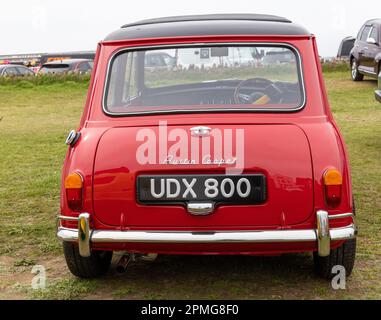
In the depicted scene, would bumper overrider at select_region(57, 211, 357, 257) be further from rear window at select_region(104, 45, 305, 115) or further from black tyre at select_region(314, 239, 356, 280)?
rear window at select_region(104, 45, 305, 115)

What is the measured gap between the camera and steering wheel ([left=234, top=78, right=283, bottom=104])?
15.5 feet

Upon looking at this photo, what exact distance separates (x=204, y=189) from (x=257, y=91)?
3.63ft

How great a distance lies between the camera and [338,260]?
4387 millimetres

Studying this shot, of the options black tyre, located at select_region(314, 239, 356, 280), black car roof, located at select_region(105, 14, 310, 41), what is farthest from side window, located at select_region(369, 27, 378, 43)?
black tyre, located at select_region(314, 239, 356, 280)

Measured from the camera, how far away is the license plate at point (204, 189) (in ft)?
13.2

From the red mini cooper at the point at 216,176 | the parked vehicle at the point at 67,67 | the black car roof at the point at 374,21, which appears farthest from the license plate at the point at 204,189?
the parked vehicle at the point at 67,67

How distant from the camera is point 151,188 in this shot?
4.07m

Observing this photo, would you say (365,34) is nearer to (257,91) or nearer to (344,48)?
(257,91)

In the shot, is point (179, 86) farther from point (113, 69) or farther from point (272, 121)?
point (272, 121)

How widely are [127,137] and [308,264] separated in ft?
5.59

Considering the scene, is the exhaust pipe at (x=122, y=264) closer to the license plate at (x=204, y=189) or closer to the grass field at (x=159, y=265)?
the grass field at (x=159, y=265)

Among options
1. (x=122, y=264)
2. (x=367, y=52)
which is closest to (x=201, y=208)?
(x=122, y=264)

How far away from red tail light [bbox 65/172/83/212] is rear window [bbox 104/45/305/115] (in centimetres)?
61
